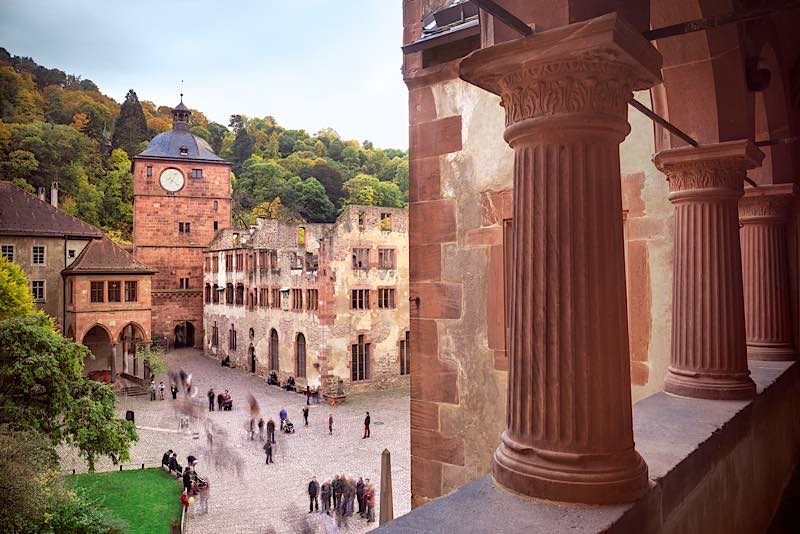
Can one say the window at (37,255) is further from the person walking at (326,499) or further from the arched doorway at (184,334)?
the person walking at (326,499)

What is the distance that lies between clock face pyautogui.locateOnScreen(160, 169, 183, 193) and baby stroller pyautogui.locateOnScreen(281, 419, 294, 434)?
2901 centimetres

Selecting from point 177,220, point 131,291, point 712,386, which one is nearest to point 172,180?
point 177,220

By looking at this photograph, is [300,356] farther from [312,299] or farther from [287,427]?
[287,427]

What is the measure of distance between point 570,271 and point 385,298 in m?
29.9

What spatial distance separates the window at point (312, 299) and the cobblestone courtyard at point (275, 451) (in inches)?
183

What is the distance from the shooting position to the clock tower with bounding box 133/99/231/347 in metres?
46.2

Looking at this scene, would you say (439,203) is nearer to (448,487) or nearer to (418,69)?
(418,69)

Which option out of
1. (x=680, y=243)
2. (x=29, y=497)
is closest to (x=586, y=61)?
(x=680, y=243)

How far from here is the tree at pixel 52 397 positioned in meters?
13.8

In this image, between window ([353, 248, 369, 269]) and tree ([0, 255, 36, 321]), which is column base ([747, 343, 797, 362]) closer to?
tree ([0, 255, 36, 321])

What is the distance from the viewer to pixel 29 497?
10.7m

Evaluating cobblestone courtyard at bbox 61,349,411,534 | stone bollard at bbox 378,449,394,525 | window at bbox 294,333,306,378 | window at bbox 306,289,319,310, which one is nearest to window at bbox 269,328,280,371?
cobblestone courtyard at bbox 61,349,411,534

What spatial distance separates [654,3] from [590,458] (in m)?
2.82

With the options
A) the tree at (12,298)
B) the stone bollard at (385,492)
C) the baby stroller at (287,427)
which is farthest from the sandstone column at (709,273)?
the tree at (12,298)
